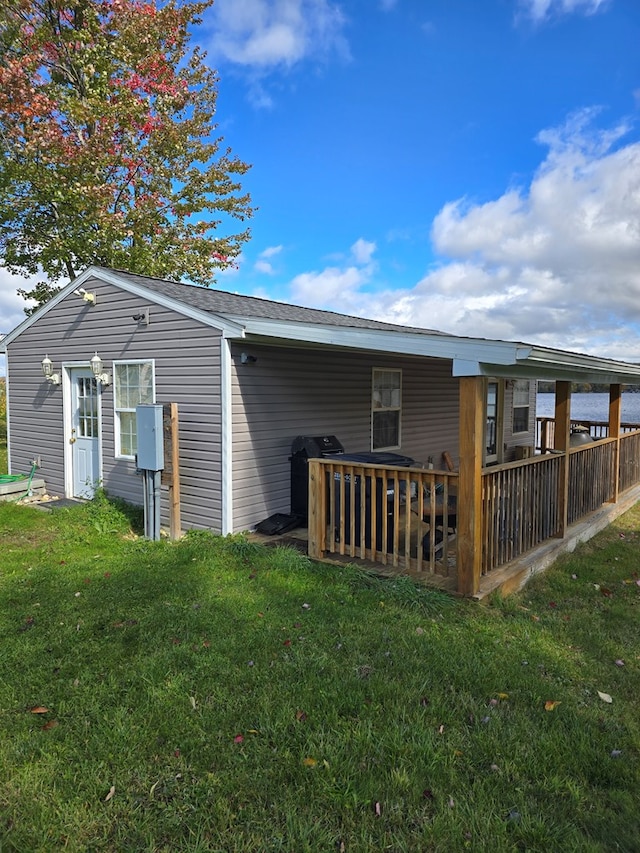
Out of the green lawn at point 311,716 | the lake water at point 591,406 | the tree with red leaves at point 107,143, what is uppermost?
the tree with red leaves at point 107,143

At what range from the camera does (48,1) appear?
13695 mm

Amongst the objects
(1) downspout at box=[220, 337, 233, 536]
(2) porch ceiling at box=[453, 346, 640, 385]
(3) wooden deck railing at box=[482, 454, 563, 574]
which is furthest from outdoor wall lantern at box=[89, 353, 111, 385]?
(3) wooden deck railing at box=[482, 454, 563, 574]

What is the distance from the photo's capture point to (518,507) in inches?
211

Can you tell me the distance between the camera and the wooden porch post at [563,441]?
6.10m

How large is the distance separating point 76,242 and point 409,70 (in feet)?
31.2

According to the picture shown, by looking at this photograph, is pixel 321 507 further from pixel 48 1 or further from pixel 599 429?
pixel 48 1

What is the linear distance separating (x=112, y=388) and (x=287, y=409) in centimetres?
266

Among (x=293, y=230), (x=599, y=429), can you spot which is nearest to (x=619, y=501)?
(x=599, y=429)

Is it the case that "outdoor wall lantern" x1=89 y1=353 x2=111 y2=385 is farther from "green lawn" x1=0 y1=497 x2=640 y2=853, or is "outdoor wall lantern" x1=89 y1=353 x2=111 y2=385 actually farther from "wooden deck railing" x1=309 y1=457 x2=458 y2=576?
"wooden deck railing" x1=309 y1=457 x2=458 y2=576

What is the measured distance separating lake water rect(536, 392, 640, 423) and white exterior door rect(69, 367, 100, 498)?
60.6 feet

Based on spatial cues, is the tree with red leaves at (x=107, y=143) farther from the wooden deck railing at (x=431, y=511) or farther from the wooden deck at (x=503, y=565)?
the wooden deck railing at (x=431, y=511)

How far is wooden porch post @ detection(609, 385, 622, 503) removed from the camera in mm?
8141

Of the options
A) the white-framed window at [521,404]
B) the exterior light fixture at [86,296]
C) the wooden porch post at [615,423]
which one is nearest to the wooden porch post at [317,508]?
the exterior light fixture at [86,296]

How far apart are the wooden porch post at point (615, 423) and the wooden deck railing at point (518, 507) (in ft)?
8.96
